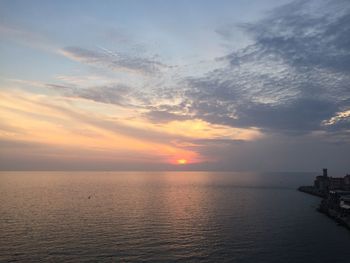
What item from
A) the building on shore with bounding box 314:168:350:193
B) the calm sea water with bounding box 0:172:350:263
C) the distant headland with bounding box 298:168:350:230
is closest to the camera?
the calm sea water with bounding box 0:172:350:263

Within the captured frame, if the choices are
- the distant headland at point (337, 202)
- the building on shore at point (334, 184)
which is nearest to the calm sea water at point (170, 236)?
the distant headland at point (337, 202)

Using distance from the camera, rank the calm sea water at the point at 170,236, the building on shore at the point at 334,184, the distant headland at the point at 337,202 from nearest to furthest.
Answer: the calm sea water at the point at 170,236, the distant headland at the point at 337,202, the building on shore at the point at 334,184

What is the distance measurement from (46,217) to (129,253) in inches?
1752

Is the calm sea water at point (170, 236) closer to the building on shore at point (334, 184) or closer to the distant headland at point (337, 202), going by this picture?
the distant headland at point (337, 202)

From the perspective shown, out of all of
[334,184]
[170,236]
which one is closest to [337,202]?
[170,236]

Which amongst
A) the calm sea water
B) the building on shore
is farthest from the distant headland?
the calm sea water

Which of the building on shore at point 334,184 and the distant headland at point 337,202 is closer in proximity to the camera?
the distant headland at point 337,202

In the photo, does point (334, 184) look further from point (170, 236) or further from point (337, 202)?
point (170, 236)

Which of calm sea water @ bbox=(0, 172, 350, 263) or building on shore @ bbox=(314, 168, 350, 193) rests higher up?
building on shore @ bbox=(314, 168, 350, 193)

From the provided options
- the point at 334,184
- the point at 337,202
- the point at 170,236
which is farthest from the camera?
the point at 334,184

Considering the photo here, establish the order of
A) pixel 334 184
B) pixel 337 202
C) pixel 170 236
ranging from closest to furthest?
1. pixel 170 236
2. pixel 337 202
3. pixel 334 184

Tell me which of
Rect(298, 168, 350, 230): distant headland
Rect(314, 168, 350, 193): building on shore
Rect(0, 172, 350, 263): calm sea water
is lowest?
Rect(0, 172, 350, 263): calm sea water

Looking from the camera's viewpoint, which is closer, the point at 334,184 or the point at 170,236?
the point at 170,236

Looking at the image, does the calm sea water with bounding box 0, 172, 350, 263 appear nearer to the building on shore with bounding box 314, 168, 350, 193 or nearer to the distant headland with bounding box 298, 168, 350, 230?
the distant headland with bounding box 298, 168, 350, 230
